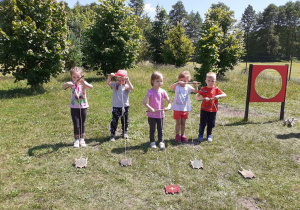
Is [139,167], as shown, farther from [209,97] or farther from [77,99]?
[209,97]

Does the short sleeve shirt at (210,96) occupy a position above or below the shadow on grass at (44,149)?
above

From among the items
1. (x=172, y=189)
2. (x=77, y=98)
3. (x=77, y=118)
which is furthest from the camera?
(x=77, y=118)

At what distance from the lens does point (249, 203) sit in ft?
11.1

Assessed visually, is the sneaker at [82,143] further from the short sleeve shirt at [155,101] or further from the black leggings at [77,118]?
the short sleeve shirt at [155,101]

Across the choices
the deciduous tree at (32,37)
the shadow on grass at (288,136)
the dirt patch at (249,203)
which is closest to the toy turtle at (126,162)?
the dirt patch at (249,203)

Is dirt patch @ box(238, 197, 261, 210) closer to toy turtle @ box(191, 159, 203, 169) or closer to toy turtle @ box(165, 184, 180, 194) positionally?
toy turtle @ box(165, 184, 180, 194)

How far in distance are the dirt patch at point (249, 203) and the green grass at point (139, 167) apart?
0.05ft

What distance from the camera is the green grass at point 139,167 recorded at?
3.42 m

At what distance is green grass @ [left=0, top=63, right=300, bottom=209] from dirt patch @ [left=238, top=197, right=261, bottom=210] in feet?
0.05

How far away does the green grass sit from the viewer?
134 inches

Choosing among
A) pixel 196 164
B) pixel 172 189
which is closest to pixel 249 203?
pixel 172 189

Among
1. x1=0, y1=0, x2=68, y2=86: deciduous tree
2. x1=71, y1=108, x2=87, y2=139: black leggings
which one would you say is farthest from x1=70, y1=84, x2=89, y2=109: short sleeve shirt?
x1=0, y1=0, x2=68, y2=86: deciduous tree

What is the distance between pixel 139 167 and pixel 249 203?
199 cm

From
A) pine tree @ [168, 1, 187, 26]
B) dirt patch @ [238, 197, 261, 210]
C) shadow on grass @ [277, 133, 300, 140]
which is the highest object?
pine tree @ [168, 1, 187, 26]
